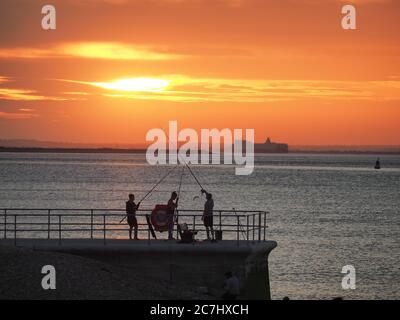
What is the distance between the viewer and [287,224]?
7738 cm

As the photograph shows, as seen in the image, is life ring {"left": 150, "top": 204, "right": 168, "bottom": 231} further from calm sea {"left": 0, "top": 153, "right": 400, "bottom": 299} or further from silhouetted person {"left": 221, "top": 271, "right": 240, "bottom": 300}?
calm sea {"left": 0, "top": 153, "right": 400, "bottom": 299}

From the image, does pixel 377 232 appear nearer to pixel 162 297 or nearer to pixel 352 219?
pixel 352 219

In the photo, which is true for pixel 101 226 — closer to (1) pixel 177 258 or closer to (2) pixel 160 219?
(2) pixel 160 219

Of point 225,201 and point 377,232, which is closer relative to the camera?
point 377,232

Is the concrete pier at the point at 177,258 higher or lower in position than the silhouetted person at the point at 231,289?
higher

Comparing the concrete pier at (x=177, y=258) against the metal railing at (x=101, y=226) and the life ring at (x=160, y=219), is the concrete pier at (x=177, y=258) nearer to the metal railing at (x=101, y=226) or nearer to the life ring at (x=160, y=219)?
the metal railing at (x=101, y=226)

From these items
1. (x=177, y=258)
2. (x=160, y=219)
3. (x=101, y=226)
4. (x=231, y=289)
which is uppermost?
(x=160, y=219)

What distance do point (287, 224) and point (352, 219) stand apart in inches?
435

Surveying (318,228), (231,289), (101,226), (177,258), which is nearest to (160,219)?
(177,258)

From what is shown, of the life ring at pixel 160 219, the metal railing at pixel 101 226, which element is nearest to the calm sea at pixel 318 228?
the metal railing at pixel 101 226
